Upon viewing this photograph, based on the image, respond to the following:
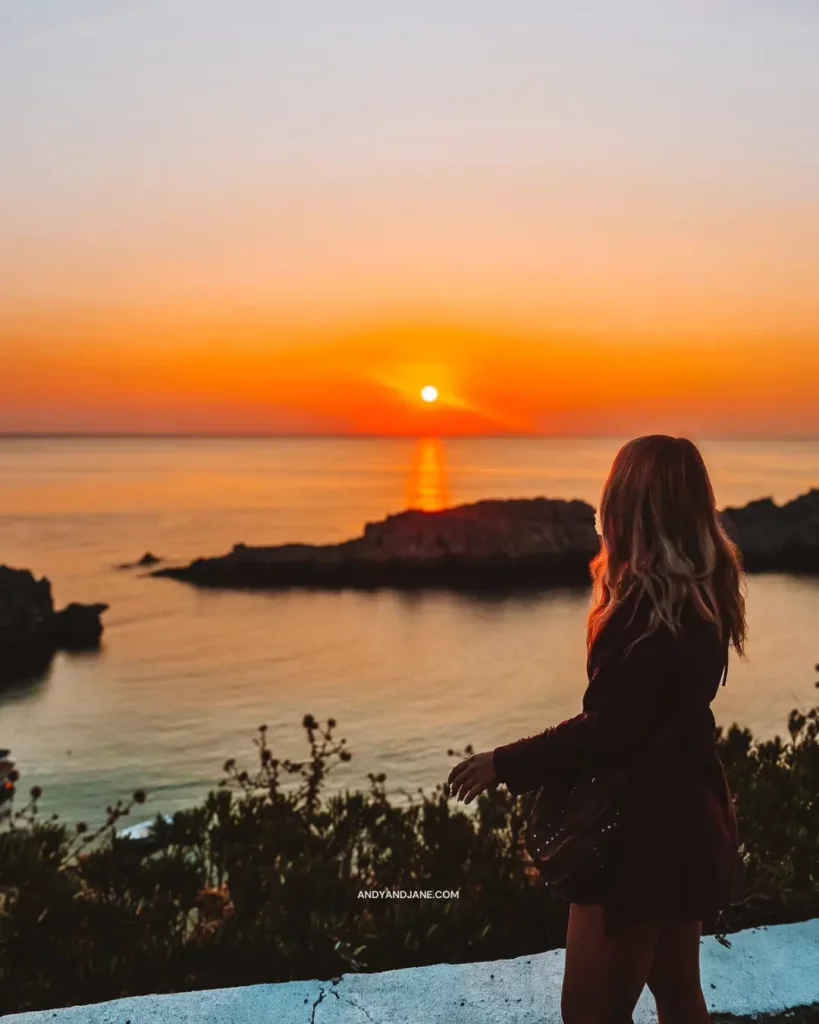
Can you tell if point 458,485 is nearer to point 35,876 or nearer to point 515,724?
point 515,724

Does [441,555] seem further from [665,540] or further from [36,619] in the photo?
[665,540]

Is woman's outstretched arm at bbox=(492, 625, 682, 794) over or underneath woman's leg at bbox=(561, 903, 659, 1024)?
over

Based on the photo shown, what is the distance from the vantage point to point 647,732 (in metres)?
2.64

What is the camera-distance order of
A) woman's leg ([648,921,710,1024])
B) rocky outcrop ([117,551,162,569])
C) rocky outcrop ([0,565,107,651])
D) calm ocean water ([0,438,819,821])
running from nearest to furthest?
woman's leg ([648,921,710,1024]), calm ocean water ([0,438,819,821]), rocky outcrop ([0,565,107,651]), rocky outcrop ([117,551,162,569])

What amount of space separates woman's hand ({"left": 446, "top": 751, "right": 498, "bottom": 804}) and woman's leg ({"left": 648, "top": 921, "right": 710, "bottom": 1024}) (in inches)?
28.1

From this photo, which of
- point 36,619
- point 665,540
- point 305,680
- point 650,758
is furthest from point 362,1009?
point 36,619

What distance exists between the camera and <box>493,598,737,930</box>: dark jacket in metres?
2.62

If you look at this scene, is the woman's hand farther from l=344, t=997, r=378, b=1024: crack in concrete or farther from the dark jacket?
l=344, t=997, r=378, b=1024: crack in concrete

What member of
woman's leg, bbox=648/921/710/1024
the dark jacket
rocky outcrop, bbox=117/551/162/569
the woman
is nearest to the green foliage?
woman's leg, bbox=648/921/710/1024

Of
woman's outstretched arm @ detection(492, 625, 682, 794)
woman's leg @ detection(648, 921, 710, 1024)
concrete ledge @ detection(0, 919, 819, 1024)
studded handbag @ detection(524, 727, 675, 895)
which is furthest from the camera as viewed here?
concrete ledge @ detection(0, 919, 819, 1024)

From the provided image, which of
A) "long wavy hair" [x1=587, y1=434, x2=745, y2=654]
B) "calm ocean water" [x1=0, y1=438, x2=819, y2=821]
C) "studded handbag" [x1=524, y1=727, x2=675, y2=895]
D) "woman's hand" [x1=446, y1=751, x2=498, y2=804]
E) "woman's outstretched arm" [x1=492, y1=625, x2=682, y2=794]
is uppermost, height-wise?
"long wavy hair" [x1=587, y1=434, x2=745, y2=654]

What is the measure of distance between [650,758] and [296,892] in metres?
2.48

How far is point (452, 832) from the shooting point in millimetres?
5434

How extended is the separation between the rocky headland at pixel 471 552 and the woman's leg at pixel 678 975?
21492mm
